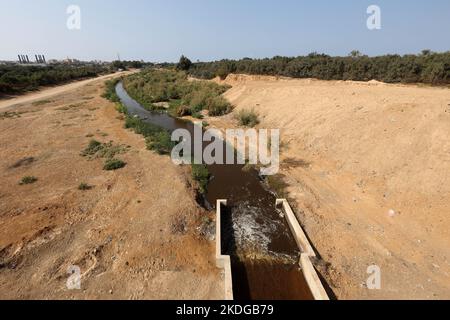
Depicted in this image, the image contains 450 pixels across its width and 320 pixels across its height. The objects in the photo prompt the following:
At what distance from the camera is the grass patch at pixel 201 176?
38.0ft

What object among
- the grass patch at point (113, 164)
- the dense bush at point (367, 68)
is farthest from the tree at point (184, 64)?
the grass patch at point (113, 164)

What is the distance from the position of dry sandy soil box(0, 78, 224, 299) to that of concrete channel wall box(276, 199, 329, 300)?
2.36 metres

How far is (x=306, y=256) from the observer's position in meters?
7.34

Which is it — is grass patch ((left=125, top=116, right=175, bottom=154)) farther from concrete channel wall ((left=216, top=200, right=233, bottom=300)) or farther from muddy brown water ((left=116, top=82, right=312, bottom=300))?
concrete channel wall ((left=216, top=200, right=233, bottom=300))

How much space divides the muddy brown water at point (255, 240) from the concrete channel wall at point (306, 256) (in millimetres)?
177

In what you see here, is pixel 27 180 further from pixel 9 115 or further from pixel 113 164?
pixel 9 115

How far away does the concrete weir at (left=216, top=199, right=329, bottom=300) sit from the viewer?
6.39 meters

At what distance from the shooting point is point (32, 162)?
1323cm

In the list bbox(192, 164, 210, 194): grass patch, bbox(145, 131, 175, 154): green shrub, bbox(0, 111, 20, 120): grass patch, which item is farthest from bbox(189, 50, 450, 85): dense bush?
bbox(0, 111, 20, 120): grass patch

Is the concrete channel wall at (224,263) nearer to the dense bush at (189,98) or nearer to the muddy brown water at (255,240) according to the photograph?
the muddy brown water at (255,240)

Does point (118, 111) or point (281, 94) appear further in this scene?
point (118, 111)
